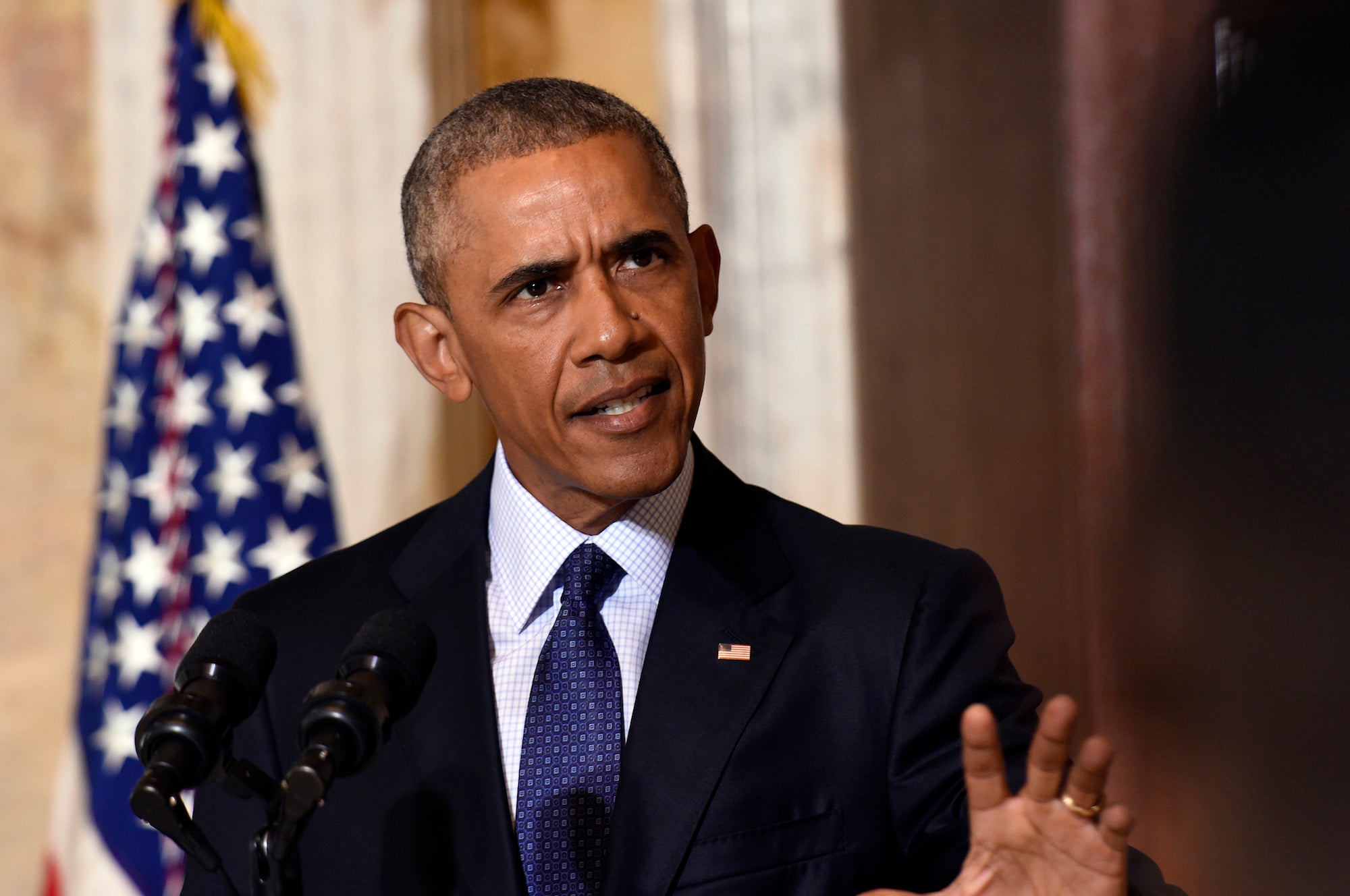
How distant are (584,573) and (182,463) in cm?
203

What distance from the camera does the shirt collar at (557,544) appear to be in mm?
1677

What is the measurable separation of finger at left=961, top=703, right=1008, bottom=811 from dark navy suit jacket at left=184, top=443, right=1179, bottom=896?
0.73ft

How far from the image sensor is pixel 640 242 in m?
1.58

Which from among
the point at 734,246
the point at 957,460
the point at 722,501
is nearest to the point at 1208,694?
the point at 957,460

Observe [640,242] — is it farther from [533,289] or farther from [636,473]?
[636,473]

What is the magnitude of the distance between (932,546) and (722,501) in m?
0.30

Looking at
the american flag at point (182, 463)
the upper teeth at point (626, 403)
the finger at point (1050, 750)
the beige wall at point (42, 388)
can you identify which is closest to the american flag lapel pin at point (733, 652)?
the upper teeth at point (626, 403)

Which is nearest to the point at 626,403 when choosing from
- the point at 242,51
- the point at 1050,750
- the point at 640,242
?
the point at 640,242

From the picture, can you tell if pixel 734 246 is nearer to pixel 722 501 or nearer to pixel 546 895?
pixel 722 501

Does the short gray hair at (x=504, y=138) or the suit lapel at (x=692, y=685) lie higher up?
the short gray hair at (x=504, y=138)

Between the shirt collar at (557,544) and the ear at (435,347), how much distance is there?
17cm

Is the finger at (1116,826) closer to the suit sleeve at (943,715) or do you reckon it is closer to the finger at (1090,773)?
the finger at (1090,773)

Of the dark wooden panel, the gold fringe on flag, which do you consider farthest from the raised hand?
the gold fringe on flag

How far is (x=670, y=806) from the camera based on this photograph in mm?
1490
